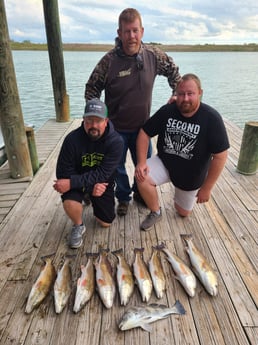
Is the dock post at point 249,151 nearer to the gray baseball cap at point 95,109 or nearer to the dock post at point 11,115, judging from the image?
the gray baseball cap at point 95,109

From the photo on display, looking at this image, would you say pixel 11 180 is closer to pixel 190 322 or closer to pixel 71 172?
pixel 71 172

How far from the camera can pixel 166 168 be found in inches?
107

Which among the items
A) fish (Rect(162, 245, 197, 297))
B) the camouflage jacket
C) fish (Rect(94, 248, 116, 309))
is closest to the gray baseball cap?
the camouflage jacket

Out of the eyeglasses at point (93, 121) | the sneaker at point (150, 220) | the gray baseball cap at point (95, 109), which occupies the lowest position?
the sneaker at point (150, 220)

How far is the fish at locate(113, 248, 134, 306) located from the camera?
1914 millimetres

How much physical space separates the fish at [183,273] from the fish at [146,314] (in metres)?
0.14

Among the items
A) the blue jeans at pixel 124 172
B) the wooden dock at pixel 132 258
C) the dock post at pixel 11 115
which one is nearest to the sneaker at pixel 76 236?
the wooden dock at pixel 132 258

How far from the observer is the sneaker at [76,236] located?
2.44 m

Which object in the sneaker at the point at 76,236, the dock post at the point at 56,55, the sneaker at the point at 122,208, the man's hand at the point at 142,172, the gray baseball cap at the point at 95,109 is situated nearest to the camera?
the gray baseball cap at the point at 95,109

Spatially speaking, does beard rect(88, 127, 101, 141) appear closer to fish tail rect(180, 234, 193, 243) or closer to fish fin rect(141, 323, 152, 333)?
fish tail rect(180, 234, 193, 243)

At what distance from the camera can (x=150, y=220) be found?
2732mm

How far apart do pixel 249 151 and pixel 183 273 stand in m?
2.37

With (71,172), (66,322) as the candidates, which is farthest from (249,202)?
(66,322)

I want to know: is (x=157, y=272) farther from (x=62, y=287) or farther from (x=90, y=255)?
(x=62, y=287)
